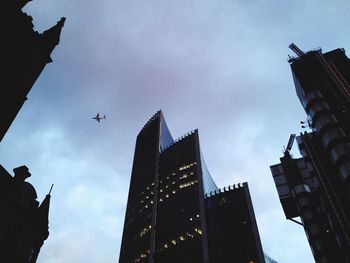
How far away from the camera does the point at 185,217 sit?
121562 mm

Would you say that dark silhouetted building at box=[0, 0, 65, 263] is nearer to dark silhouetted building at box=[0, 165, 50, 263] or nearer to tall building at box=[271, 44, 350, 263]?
dark silhouetted building at box=[0, 165, 50, 263]

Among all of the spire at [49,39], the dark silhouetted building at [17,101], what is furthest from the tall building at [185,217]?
the spire at [49,39]

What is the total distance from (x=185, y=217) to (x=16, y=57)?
344 ft

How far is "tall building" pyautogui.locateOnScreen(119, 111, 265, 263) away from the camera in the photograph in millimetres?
109188

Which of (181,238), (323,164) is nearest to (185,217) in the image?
(181,238)

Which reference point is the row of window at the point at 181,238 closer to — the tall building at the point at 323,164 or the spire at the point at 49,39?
the tall building at the point at 323,164

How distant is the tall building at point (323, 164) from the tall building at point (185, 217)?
43669 millimetres

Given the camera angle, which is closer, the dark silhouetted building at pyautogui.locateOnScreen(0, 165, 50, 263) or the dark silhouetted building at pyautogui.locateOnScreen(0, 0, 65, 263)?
the dark silhouetted building at pyautogui.locateOnScreen(0, 0, 65, 263)

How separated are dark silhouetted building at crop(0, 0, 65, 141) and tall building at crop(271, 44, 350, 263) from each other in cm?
4251

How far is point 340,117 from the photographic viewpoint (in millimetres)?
52719

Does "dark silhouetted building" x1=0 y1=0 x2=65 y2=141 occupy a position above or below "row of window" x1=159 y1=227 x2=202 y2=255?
below

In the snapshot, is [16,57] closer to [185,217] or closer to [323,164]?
[323,164]

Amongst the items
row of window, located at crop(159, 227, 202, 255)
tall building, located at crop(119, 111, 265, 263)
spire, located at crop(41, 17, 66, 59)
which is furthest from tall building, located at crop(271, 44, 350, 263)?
row of window, located at crop(159, 227, 202, 255)

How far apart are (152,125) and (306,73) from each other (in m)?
136
